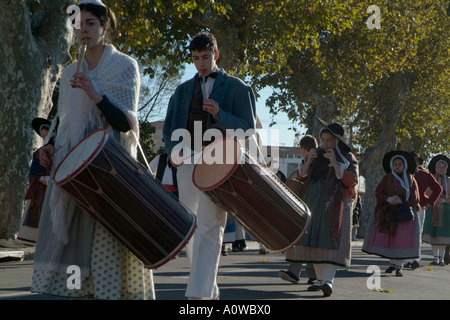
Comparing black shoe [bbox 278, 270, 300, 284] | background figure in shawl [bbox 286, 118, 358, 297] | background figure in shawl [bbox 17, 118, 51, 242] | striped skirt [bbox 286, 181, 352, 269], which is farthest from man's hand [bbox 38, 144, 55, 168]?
background figure in shawl [bbox 17, 118, 51, 242]

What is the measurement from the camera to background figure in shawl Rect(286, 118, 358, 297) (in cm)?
823

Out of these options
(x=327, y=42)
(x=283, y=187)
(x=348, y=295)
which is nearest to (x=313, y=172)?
(x=348, y=295)

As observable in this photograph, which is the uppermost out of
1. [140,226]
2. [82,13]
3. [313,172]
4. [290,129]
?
Answer: [290,129]

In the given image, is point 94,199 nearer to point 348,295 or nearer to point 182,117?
point 182,117

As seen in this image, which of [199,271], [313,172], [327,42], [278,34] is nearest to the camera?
[199,271]

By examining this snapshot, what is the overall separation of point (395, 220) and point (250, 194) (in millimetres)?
6449

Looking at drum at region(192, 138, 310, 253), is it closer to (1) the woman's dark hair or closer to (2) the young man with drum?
(2) the young man with drum

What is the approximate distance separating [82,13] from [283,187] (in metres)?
2.08

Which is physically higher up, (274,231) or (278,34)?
(278,34)

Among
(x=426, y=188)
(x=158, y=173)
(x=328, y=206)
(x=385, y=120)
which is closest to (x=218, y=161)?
(x=158, y=173)

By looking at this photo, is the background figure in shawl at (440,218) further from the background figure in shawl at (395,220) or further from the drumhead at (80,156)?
the drumhead at (80,156)

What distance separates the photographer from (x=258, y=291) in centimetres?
782

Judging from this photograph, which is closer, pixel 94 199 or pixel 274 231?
pixel 94 199

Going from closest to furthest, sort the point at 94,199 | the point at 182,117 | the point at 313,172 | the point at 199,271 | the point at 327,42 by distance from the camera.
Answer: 1. the point at 94,199
2. the point at 199,271
3. the point at 182,117
4. the point at 313,172
5. the point at 327,42
